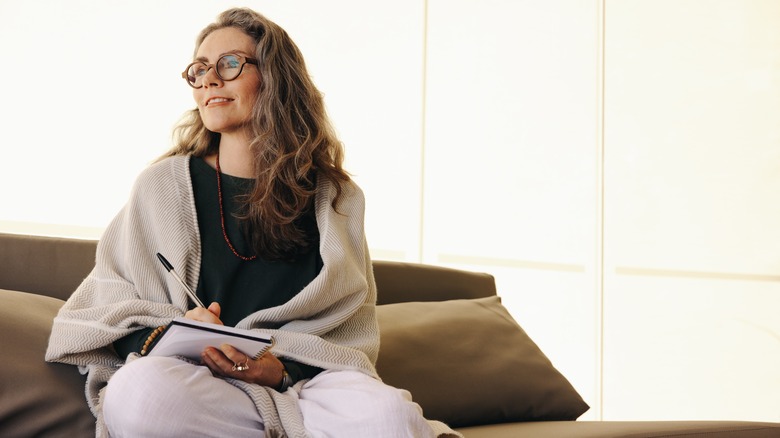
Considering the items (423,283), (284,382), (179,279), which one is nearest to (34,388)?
(179,279)

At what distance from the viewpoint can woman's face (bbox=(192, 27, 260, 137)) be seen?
1.75 m

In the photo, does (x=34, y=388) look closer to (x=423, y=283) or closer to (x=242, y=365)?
(x=242, y=365)

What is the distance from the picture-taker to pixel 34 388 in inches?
55.2

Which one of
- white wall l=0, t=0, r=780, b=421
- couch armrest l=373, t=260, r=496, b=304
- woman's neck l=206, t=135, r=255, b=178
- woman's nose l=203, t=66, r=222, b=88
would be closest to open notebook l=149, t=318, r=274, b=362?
woman's neck l=206, t=135, r=255, b=178

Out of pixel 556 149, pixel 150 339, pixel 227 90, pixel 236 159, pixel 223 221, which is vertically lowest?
pixel 150 339

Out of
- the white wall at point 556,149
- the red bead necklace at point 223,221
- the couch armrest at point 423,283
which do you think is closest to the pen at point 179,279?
the red bead necklace at point 223,221

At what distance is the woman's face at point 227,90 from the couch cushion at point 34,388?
21.3 inches

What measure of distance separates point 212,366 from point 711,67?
11.3ft

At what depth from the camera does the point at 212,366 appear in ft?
4.62

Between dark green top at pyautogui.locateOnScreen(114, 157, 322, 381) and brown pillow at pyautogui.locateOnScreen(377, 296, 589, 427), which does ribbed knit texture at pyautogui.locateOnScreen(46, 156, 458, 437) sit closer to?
dark green top at pyautogui.locateOnScreen(114, 157, 322, 381)

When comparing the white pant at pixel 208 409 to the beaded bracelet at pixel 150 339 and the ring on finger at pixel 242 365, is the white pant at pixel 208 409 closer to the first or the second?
the ring on finger at pixel 242 365

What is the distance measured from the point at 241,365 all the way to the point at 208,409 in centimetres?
14

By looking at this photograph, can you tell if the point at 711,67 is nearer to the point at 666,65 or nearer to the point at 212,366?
the point at 666,65

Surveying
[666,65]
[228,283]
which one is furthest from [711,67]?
[228,283]
